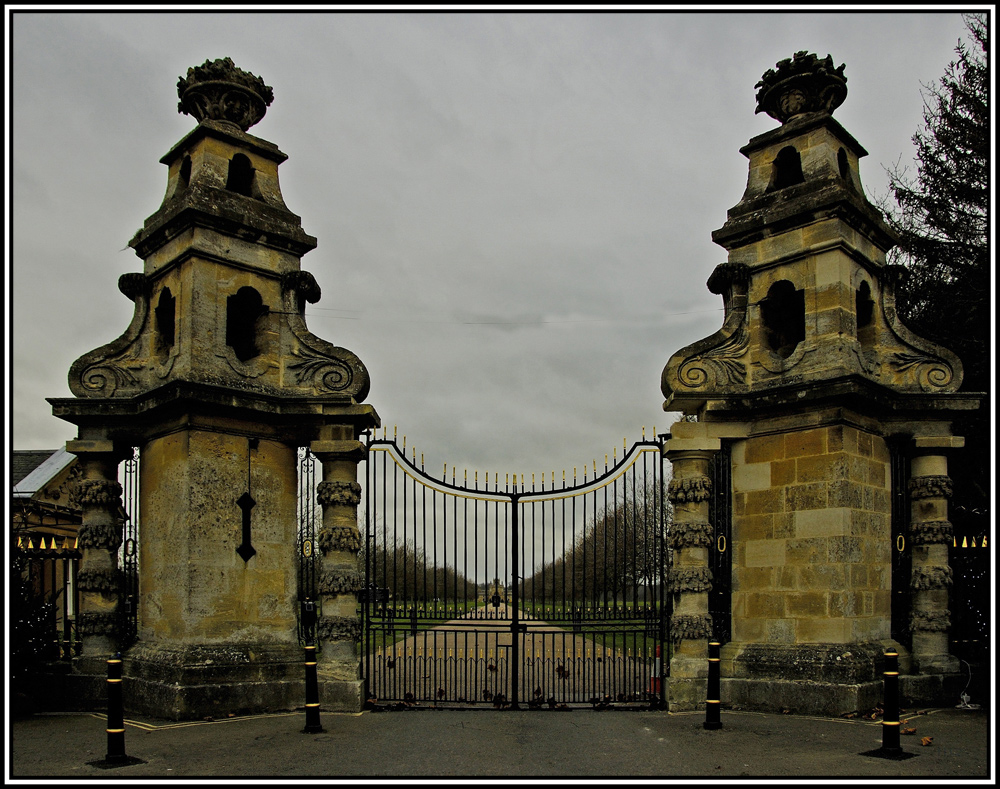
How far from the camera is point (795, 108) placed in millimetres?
11406

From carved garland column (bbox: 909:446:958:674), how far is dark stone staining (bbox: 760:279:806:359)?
222cm

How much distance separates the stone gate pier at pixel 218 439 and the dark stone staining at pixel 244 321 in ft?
0.16

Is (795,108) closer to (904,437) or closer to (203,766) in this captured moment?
(904,437)

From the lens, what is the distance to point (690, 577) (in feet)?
33.9

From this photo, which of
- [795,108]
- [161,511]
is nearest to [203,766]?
[161,511]

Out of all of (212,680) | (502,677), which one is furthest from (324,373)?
(502,677)

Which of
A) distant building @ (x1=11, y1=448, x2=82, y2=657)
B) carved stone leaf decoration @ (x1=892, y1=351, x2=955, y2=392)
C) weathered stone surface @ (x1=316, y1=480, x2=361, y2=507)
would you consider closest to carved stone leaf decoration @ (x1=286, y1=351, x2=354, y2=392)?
weathered stone surface @ (x1=316, y1=480, x2=361, y2=507)

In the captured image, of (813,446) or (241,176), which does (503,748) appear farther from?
(241,176)

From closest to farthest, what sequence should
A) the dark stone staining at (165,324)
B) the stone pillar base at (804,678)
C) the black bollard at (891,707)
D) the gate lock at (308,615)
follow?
the black bollard at (891,707) < the stone pillar base at (804,678) < the gate lock at (308,615) < the dark stone staining at (165,324)

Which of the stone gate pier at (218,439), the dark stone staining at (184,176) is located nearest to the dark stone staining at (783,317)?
the stone gate pier at (218,439)

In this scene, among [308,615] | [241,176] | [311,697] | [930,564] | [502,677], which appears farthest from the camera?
[502,677]

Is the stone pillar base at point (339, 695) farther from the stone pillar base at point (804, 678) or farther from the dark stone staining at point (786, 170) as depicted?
the dark stone staining at point (786, 170)

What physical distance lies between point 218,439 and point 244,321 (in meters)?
2.42

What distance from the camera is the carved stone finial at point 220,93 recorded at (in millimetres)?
11273
